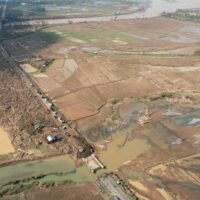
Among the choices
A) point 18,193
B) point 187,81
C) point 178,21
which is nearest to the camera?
point 18,193

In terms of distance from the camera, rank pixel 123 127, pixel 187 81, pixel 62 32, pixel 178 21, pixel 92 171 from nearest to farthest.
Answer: pixel 92 171 → pixel 123 127 → pixel 187 81 → pixel 62 32 → pixel 178 21

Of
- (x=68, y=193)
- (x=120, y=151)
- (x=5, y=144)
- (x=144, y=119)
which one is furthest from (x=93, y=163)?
(x=144, y=119)

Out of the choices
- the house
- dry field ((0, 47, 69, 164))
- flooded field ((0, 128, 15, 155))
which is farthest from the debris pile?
flooded field ((0, 128, 15, 155))

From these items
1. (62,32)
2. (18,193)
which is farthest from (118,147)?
(62,32)

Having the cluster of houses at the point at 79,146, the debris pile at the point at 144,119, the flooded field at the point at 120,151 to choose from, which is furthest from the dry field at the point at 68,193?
the debris pile at the point at 144,119

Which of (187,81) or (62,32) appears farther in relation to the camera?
(62,32)

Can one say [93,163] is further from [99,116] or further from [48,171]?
[99,116]

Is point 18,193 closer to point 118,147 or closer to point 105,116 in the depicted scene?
point 118,147
